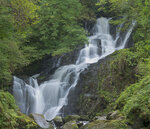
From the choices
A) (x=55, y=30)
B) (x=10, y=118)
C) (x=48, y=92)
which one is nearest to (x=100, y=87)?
(x=48, y=92)

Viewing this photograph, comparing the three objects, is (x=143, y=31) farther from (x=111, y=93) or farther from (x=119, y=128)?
(x=119, y=128)

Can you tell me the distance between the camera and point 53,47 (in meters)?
18.5

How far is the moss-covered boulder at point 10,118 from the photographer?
22.4 feet

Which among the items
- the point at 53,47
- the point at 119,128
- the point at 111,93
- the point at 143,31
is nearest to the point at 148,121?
the point at 119,128

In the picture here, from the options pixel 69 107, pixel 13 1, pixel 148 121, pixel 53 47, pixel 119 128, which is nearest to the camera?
pixel 148 121

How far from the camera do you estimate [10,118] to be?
718 centimetres

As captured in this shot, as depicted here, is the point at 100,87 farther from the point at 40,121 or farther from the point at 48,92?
the point at 40,121

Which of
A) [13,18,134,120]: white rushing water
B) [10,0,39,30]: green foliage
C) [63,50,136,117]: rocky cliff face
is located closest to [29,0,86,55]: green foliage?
[10,0,39,30]: green foliage

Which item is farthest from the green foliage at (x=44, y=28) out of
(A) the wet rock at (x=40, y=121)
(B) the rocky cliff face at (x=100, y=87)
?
(A) the wet rock at (x=40, y=121)

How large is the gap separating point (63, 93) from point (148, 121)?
8119 mm

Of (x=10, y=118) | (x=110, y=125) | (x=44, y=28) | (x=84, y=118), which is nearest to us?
(x=110, y=125)

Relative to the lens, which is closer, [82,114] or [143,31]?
[82,114]

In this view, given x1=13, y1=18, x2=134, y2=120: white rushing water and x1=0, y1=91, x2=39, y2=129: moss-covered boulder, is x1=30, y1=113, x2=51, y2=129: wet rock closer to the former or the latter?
x1=0, y1=91, x2=39, y2=129: moss-covered boulder

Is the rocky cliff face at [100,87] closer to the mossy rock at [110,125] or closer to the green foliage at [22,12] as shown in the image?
the mossy rock at [110,125]
